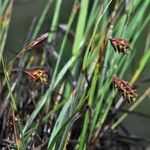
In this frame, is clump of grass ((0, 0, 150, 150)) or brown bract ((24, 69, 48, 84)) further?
clump of grass ((0, 0, 150, 150))

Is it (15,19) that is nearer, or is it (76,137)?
(76,137)

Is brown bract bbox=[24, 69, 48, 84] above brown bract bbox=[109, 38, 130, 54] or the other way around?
the other way around

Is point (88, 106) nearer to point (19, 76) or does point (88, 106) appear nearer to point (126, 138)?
point (19, 76)

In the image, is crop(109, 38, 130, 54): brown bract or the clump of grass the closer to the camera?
crop(109, 38, 130, 54): brown bract

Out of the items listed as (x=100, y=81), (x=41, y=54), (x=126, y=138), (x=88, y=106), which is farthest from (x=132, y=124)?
(x=88, y=106)

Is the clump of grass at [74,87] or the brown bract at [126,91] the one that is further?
the clump of grass at [74,87]

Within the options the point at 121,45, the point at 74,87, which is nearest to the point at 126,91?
the point at 121,45

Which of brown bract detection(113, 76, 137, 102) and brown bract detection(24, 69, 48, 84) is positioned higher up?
brown bract detection(24, 69, 48, 84)

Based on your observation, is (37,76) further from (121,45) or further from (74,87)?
(74,87)
